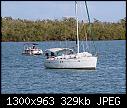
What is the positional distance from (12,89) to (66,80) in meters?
5.05

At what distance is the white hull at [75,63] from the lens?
34250 mm

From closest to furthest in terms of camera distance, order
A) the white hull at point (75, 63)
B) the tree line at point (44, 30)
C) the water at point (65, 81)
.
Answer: the water at point (65, 81) < the white hull at point (75, 63) < the tree line at point (44, 30)

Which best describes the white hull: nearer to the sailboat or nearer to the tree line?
the sailboat

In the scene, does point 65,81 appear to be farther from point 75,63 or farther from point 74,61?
point 74,61

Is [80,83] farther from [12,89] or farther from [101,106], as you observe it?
[101,106]

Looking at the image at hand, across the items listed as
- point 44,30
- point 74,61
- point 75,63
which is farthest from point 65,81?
point 44,30

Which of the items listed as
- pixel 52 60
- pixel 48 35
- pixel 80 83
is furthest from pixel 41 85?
pixel 48 35

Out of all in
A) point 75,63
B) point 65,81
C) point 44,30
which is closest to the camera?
point 65,81

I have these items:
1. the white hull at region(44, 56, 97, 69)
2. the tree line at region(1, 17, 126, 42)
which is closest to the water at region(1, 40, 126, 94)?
the white hull at region(44, 56, 97, 69)

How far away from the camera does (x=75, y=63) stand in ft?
114

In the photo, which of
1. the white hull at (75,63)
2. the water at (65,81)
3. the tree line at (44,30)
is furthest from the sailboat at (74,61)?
the tree line at (44,30)

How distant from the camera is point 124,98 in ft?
50.8

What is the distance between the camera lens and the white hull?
34.2m

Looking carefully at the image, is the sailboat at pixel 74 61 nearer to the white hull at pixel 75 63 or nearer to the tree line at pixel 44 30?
the white hull at pixel 75 63
